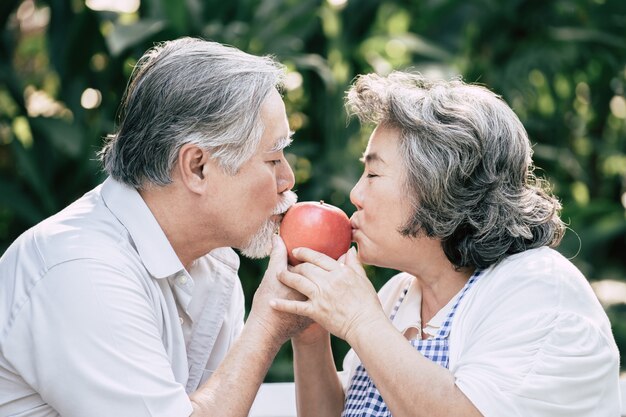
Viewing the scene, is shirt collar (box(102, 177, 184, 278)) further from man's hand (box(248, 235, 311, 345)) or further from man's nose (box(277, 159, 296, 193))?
man's nose (box(277, 159, 296, 193))

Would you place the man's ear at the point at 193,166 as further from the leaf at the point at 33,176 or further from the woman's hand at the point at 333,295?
the leaf at the point at 33,176

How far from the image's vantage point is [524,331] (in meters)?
1.92

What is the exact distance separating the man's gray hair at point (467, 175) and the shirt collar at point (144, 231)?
0.62m

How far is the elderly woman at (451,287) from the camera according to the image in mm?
1901

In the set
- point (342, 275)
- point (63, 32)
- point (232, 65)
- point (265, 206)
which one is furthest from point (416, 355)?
point (63, 32)

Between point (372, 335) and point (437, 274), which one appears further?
point (437, 274)

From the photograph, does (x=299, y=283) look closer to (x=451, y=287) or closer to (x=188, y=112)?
(x=451, y=287)

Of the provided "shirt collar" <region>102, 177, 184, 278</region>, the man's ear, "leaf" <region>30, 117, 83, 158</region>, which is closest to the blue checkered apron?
"shirt collar" <region>102, 177, 184, 278</region>

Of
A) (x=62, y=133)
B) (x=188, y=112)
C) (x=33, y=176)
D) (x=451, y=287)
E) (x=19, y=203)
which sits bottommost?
(x=19, y=203)

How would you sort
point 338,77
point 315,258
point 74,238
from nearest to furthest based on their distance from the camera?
point 74,238
point 315,258
point 338,77

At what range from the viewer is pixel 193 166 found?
2266mm

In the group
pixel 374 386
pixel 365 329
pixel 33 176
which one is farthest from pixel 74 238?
pixel 33 176

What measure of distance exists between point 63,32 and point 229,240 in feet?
9.91

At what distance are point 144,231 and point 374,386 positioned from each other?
729 mm
